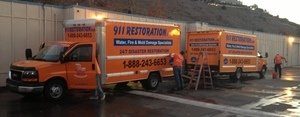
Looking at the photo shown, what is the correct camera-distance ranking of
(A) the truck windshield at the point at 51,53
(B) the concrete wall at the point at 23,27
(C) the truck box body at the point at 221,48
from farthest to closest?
(C) the truck box body at the point at 221,48 < (B) the concrete wall at the point at 23,27 < (A) the truck windshield at the point at 51,53

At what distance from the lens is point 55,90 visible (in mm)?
13961

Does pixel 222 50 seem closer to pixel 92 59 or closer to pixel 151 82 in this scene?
pixel 151 82

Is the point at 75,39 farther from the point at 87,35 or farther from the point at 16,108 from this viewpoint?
the point at 16,108

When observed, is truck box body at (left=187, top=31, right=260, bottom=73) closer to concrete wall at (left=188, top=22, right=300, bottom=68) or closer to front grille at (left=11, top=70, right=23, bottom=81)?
concrete wall at (left=188, top=22, right=300, bottom=68)

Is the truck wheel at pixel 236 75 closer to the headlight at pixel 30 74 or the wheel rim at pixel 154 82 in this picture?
the wheel rim at pixel 154 82

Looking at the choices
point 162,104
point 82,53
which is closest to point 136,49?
point 82,53

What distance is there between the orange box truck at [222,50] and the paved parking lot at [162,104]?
4.65 meters

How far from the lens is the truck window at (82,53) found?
1455 centimetres

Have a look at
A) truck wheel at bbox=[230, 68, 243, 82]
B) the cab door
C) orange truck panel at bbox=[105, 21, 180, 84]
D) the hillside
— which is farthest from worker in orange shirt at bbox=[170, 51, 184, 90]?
the hillside

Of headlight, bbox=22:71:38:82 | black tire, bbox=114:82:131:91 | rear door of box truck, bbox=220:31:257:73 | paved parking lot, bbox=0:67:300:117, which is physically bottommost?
paved parking lot, bbox=0:67:300:117

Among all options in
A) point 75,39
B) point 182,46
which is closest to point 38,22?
point 75,39

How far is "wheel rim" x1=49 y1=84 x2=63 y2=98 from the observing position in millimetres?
13875

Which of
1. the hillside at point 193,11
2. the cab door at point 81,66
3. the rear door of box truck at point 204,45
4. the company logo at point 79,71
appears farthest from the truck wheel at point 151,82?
the hillside at point 193,11

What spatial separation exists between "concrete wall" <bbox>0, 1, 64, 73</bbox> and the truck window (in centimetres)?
363
